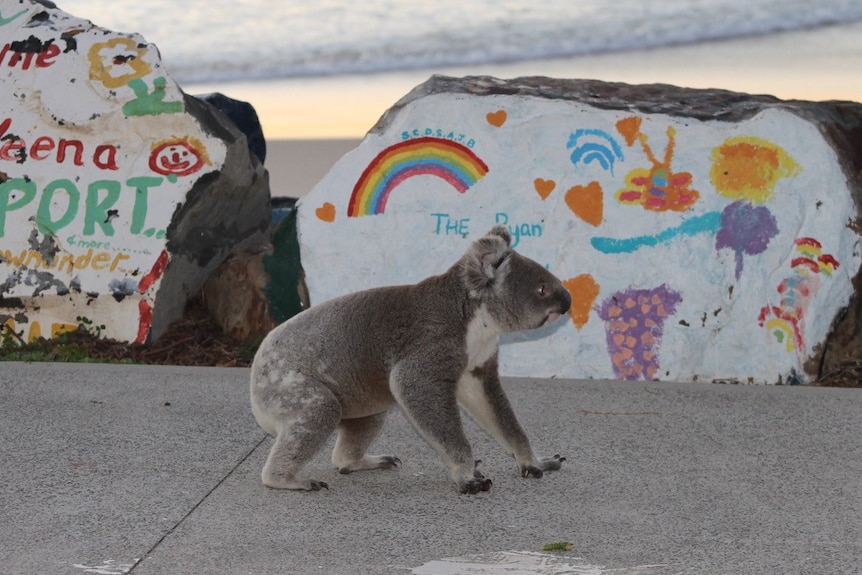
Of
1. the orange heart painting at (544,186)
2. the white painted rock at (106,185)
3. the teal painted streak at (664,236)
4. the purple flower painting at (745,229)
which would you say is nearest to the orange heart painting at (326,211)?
the white painted rock at (106,185)

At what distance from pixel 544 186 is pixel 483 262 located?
110 inches

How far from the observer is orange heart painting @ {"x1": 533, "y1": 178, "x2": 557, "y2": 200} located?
7.73 m

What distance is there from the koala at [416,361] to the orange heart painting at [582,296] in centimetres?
241

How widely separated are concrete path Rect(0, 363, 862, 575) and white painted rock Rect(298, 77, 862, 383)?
1.99ft

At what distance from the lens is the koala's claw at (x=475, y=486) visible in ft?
15.9

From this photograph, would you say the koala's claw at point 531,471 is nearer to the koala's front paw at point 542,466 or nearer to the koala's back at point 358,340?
the koala's front paw at point 542,466

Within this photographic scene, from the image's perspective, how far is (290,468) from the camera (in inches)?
191

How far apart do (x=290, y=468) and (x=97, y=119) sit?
4.36 meters

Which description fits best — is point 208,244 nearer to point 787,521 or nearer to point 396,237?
point 396,237

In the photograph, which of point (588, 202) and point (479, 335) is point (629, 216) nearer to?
point (588, 202)

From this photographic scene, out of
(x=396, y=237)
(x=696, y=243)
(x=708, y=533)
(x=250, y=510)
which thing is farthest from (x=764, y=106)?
(x=250, y=510)

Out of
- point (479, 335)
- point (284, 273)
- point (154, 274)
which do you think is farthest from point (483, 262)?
point (154, 274)

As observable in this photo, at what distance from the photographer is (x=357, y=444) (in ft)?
17.3

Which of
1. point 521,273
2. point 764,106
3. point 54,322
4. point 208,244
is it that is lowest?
point 54,322
